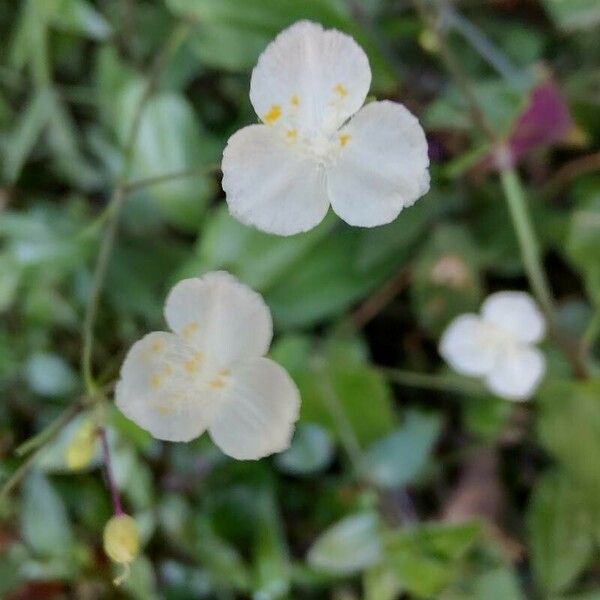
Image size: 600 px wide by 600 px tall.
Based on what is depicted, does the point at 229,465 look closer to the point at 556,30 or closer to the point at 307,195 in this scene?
the point at 307,195

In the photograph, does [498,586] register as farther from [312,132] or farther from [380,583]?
[312,132]

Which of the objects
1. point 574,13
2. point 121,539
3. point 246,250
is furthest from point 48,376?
point 574,13

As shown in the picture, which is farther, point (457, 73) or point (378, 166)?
point (457, 73)

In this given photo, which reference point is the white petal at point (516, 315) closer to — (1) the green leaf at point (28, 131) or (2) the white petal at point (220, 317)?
(2) the white petal at point (220, 317)

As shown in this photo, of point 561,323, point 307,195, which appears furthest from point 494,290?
point 307,195

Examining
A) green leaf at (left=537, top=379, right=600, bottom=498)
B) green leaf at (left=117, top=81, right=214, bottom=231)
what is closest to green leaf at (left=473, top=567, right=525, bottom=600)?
green leaf at (left=537, top=379, right=600, bottom=498)

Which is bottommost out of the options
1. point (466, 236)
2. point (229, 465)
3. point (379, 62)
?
point (229, 465)
